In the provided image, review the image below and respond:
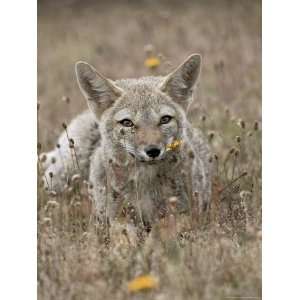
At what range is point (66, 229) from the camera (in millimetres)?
5051

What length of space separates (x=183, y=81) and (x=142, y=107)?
449 millimetres

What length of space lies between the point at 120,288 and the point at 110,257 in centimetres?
38

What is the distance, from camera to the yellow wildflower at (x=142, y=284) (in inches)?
159

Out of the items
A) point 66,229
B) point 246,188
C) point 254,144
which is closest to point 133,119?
point 66,229

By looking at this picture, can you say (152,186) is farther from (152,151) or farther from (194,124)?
(194,124)

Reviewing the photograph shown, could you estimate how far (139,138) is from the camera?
192 inches

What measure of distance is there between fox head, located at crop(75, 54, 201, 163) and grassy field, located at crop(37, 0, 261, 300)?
48 cm

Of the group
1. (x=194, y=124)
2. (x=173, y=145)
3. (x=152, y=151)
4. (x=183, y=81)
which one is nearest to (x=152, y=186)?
(x=173, y=145)

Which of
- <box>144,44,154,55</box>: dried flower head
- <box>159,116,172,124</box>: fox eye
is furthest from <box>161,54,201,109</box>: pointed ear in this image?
<box>144,44,154,55</box>: dried flower head

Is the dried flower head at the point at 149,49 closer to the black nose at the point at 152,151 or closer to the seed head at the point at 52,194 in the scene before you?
the seed head at the point at 52,194

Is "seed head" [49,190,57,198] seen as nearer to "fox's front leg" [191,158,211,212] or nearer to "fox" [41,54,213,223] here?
"fox" [41,54,213,223]

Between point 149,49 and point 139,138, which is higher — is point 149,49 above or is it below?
above

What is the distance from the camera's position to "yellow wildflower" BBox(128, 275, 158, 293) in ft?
13.2
